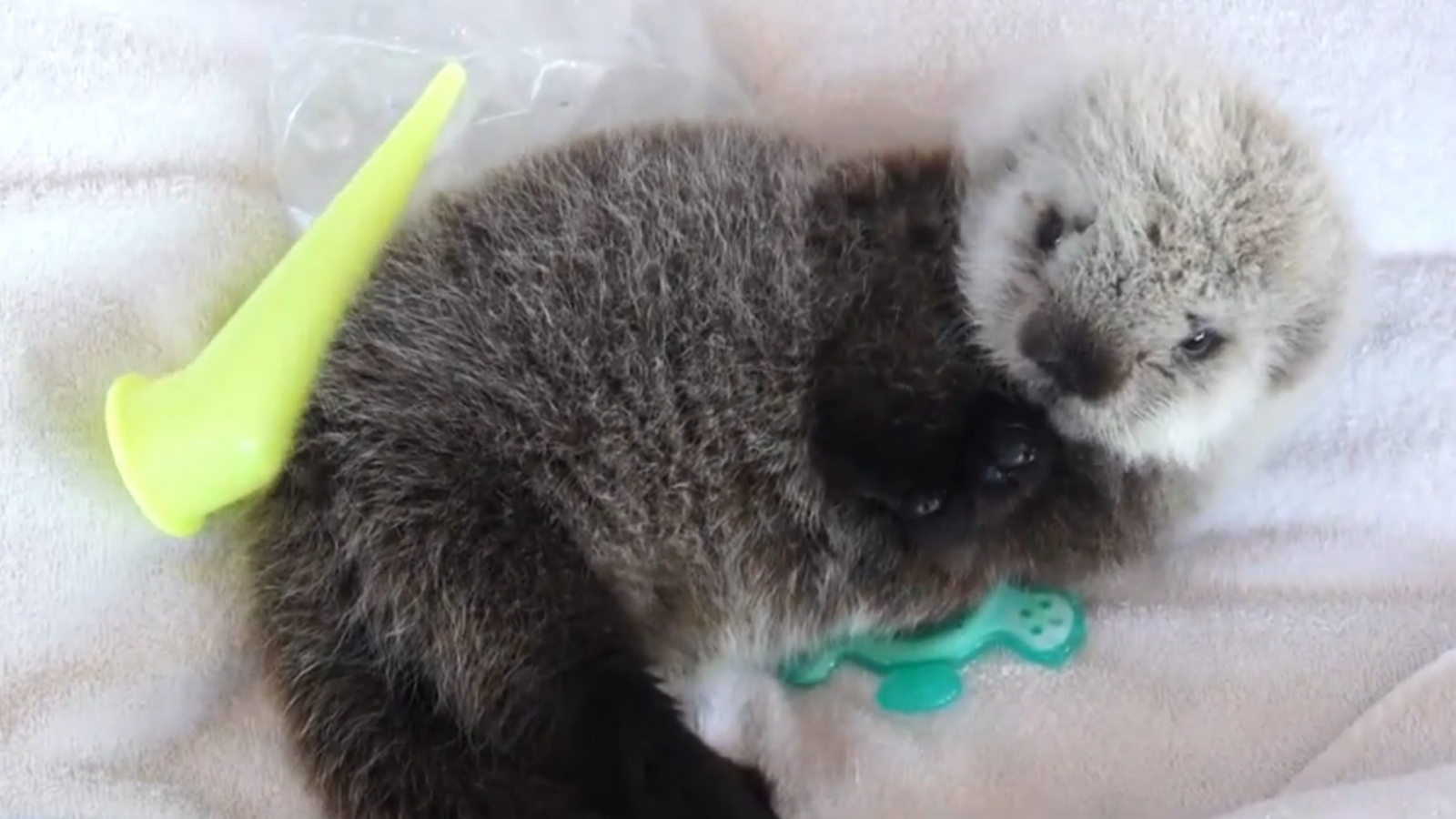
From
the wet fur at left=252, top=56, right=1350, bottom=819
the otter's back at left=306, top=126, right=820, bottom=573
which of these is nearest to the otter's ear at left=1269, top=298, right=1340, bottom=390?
the wet fur at left=252, top=56, right=1350, bottom=819

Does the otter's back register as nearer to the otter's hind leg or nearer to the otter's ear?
the otter's hind leg

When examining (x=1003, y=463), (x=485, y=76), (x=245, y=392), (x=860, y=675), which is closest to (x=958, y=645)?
(x=860, y=675)

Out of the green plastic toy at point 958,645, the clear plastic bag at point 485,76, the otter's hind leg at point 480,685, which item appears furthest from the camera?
the clear plastic bag at point 485,76

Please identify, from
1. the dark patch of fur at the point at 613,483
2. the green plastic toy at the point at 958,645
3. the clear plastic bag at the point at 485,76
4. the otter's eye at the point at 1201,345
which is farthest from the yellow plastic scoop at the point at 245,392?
the otter's eye at the point at 1201,345

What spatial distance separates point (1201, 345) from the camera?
1211 mm

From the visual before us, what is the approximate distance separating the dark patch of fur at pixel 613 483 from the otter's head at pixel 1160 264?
2.1 inches

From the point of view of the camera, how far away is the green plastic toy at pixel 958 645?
133 cm

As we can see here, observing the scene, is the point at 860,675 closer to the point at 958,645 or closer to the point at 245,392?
the point at 958,645

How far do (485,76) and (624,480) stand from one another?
1.82ft

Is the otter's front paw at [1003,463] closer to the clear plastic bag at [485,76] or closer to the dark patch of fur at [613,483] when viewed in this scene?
the dark patch of fur at [613,483]

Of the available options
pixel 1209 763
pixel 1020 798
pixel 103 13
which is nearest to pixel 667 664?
pixel 1020 798

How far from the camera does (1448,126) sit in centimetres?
154

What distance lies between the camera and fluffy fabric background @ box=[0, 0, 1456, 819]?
4.05ft

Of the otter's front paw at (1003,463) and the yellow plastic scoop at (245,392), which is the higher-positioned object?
the otter's front paw at (1003,463)
